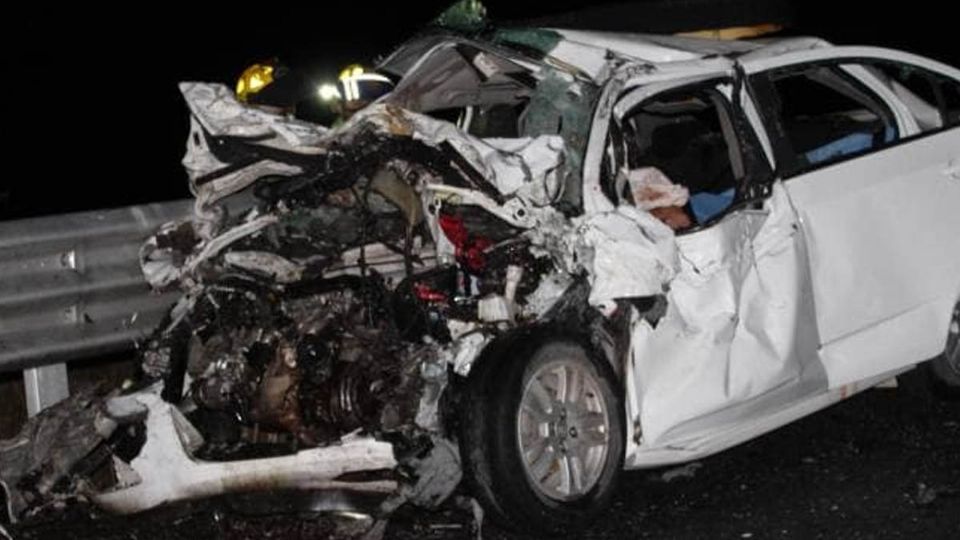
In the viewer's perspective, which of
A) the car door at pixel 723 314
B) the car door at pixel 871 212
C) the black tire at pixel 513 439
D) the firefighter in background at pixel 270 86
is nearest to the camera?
the black tire at pixel 513 439

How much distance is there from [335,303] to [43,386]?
6.10 feet

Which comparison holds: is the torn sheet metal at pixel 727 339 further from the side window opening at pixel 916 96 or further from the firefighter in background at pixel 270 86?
the firefighter in background at pixel 270 86

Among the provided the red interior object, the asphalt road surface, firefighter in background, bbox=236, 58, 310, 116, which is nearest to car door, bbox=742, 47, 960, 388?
the asphalt road surface

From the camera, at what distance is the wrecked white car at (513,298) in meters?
5.84

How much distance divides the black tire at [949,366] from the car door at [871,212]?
213 mm

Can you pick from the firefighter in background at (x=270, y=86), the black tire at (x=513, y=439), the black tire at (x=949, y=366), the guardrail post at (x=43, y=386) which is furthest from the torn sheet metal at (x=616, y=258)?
the guardrail post at (x=43, y=386)

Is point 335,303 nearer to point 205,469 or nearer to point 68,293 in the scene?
point 205,469

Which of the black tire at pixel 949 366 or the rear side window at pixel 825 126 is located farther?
the black tire at pixel 949 366

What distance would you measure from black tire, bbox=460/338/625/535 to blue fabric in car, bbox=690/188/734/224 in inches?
43.1

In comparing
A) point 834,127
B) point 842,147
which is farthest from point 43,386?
point 834,127

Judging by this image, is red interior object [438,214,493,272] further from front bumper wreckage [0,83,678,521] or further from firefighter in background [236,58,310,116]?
firefighter in background [236,58,310,116]

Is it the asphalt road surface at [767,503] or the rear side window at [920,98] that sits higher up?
the rear side window at [920,98]

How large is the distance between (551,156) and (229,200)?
1732 millimetres

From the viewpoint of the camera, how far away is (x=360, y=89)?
313 inches
